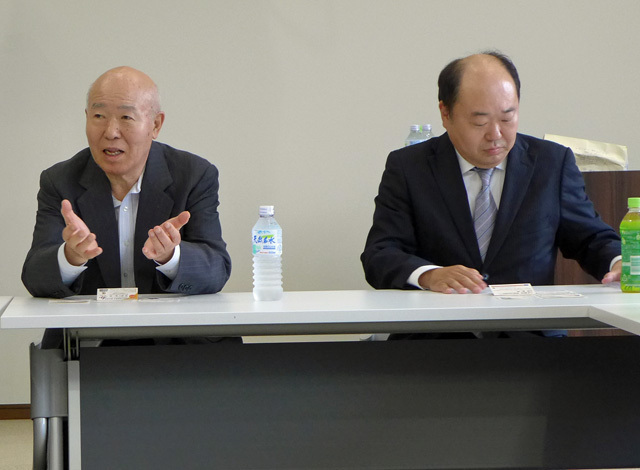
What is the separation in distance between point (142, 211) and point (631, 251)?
4.43 feet

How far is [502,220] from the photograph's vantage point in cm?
253

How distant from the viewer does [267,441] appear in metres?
1.95

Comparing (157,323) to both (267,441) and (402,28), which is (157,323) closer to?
(267,441)

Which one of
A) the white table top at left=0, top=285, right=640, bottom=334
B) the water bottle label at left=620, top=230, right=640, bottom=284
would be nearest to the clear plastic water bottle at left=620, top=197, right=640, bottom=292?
the water bottle label at left=620, top=230, right=640, bottom=284

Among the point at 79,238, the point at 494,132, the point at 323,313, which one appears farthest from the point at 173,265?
the point at 494,132

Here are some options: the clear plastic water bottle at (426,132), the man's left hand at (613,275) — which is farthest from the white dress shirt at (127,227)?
the clear plastic water bottle at (426,132)

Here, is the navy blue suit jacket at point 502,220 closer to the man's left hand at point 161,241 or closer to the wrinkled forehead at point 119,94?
the man's left hand at point 161,241

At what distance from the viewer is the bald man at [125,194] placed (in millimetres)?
2422

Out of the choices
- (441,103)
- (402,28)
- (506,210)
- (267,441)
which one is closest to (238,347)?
(267,441)

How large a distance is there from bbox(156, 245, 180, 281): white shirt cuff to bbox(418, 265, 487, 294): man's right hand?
0.67 meters

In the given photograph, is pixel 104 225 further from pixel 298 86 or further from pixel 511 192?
pixel 298 86

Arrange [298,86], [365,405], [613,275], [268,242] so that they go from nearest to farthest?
[365,405], [268,242], [613,275], [298,86]

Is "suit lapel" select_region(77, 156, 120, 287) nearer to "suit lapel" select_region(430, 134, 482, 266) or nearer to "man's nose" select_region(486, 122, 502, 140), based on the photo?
"suit lapel" select_region(430, 134, 482, 266)

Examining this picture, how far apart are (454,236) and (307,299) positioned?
0.65m
